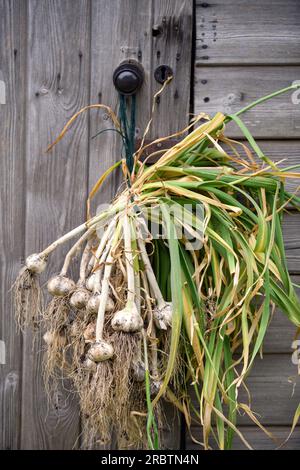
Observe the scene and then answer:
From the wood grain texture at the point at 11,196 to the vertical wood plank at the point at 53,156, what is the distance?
0.02 m

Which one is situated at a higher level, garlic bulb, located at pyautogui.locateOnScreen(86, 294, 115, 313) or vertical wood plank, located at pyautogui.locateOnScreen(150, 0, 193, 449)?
vertical wood plank, located at pyautogui.locateOnScreen(150, 0, 193, 449)

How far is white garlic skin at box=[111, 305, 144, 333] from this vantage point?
78cm

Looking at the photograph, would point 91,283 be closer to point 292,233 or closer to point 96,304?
point 96,304

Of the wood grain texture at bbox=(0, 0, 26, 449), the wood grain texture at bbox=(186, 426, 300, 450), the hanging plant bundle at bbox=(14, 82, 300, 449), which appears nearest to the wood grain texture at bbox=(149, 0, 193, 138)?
the hanging plant bundle at bbox=(14, 82, 300, 449)

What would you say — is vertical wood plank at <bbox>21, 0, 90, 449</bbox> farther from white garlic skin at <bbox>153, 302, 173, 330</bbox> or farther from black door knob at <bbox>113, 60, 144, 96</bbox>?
white garlic skin at <bbox>153, 302, 173, 330</bbox>

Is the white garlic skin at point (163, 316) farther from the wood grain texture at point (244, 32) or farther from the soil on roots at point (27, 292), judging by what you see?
the wood grain texture at point (244, 32)

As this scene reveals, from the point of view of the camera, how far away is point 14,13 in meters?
1.11

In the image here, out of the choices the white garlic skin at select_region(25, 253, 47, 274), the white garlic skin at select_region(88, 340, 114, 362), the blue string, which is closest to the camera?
the white garlic skin at select_region(88, 340, 114, 362)

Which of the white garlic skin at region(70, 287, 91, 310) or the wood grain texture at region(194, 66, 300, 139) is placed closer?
the white garlic skin at region(70, 287, 91, 310)

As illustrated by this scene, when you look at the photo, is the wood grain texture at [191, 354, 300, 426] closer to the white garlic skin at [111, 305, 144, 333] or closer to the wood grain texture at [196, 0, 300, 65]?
the white garlic skin at [111, 305, 144, 333]

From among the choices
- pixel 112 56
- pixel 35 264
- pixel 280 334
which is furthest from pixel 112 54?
pixel 280 334

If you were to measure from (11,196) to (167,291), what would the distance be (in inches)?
17.3

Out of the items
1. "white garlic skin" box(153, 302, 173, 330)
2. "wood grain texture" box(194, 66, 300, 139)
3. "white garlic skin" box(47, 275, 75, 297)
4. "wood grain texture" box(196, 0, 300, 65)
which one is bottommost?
"white garlic skin" box(153, 302, 173, 330)

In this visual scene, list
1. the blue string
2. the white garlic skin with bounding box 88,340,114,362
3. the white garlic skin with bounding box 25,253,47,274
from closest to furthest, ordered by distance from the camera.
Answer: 1. the white garlic skin with bounding box 88,340,114,362
2. the white garlic skin with bounding box 25,253,47,274
3. the blue string
